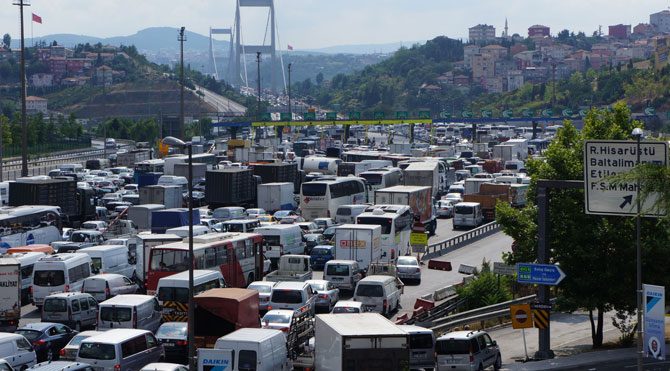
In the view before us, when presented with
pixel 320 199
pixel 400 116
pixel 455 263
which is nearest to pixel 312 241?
pixel 455 263

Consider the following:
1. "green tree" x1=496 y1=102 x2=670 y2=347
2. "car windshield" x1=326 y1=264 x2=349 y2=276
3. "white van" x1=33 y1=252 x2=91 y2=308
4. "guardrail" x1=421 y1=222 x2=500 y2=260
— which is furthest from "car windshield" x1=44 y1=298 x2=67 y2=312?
"guardrail" x1=421 y1=222 x2=500 y2=260

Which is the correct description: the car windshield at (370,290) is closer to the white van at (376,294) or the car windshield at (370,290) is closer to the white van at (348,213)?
the white van at (376,294)

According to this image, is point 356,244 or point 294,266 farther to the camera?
point 356,244

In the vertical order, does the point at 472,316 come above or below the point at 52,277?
below

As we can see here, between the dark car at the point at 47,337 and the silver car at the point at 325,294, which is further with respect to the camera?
the silver car at the point at 325,294

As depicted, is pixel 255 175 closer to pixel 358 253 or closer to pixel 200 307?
pixel 358 253

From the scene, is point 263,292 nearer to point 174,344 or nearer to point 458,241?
point 174,344

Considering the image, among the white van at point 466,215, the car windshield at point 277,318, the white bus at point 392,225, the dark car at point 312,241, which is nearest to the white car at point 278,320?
the car windshield at point 277,318
